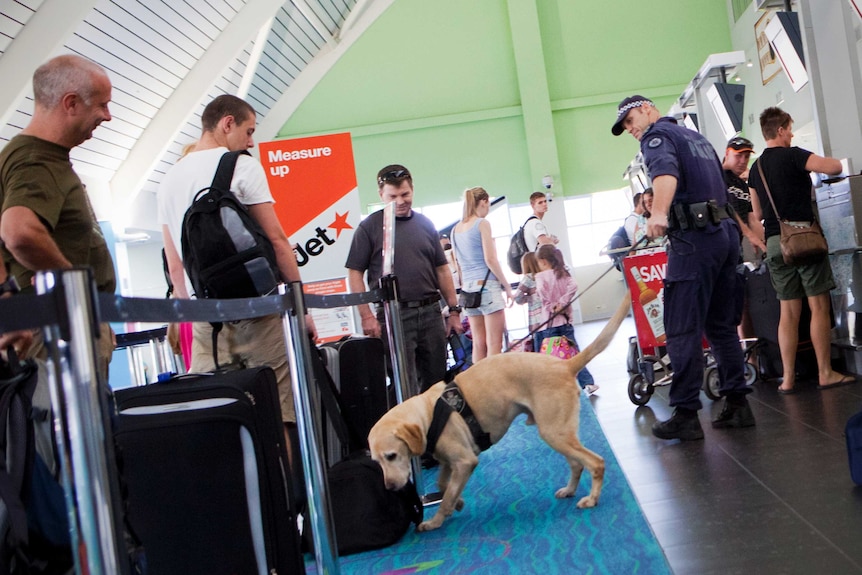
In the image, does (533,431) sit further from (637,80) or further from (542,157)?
(637,80)

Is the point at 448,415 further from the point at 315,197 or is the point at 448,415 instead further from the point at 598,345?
the point at 315,197

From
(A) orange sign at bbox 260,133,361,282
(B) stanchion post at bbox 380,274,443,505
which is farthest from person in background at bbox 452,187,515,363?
(B) stanchion post at bbox 380,274,443,505

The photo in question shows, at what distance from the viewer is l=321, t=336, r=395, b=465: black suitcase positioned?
382 centimetres

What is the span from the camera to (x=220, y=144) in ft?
10.7

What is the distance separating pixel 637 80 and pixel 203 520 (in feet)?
60.5

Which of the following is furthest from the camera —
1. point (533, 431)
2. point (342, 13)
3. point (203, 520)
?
point (342, 13)

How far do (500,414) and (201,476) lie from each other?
5.30ft

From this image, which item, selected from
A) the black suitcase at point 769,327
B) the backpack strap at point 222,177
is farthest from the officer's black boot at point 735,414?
the backpack strap at point 222,177

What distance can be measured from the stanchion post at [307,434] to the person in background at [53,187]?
0.54 meters

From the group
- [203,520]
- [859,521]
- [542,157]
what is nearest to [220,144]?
[203,520]

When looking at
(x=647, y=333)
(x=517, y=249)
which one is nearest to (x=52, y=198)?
(x=647, y=333)

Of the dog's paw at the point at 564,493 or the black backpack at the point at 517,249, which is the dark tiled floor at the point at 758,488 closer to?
the dog's paw at the point at 564,493

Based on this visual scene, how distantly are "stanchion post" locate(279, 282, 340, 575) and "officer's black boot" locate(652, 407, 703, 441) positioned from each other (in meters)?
2.52

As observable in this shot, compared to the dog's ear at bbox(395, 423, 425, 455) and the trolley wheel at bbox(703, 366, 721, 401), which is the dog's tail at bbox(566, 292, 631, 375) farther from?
the trolley wheel at bbox(703, 366, 721, 401)
